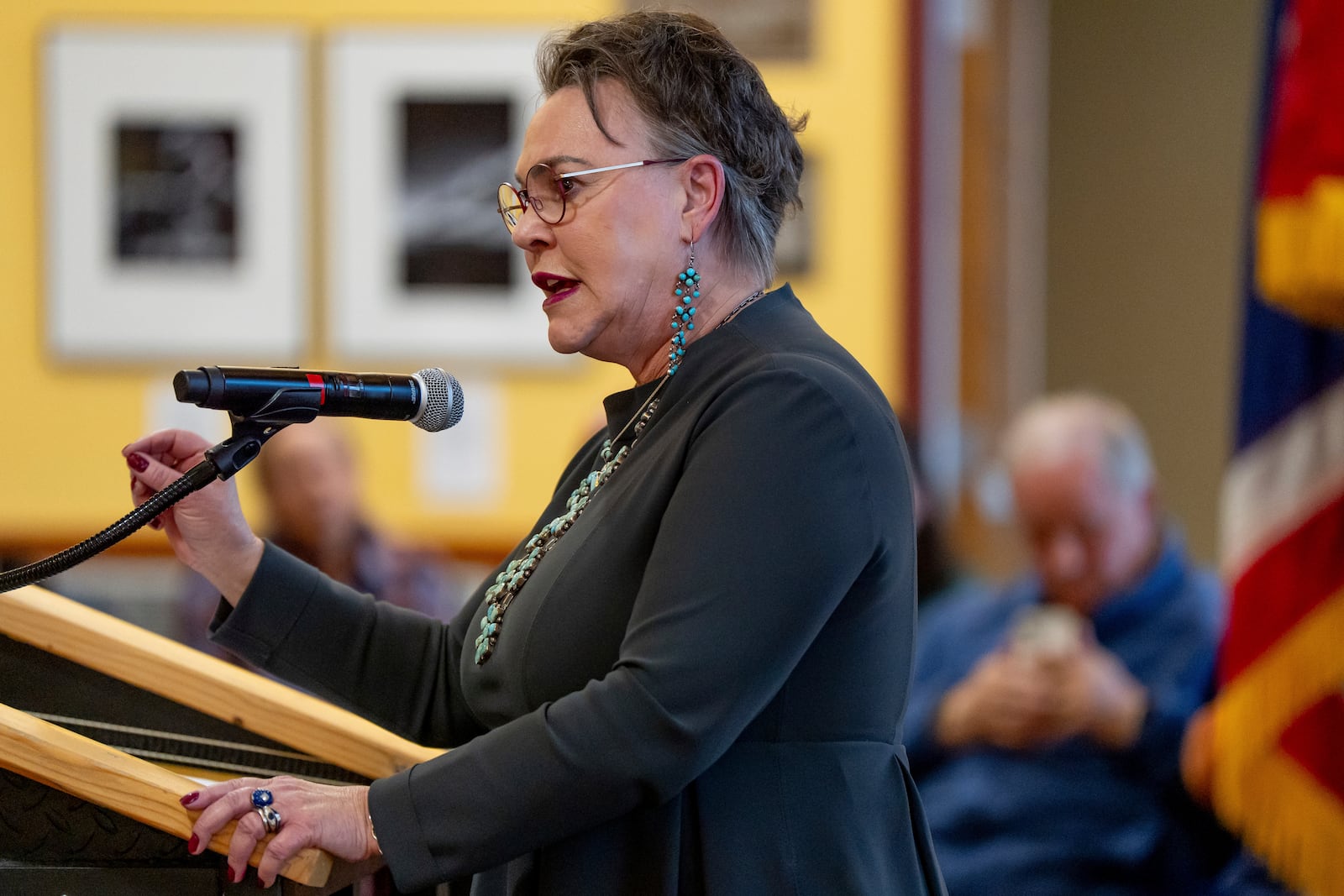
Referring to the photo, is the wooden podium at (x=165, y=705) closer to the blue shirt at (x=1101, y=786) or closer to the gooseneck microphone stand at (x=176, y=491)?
the gooseneck microphone stand at (x=176, y=491)

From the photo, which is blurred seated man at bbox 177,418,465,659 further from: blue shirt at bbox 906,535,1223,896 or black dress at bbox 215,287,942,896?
black dress at bbox 215,287,942,896

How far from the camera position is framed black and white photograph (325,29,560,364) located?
360 cm

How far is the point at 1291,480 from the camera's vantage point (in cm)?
198

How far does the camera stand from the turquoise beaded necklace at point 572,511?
47.9 inches

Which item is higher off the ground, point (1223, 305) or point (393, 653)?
point (1223, 305)

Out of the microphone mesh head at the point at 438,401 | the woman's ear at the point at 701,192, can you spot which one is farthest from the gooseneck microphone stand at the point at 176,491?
the woman's ear at the point at 701,192

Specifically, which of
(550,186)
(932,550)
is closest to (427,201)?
(932,550)

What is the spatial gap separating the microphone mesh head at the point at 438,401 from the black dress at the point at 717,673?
13cm

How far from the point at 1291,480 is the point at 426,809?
1.35 meters

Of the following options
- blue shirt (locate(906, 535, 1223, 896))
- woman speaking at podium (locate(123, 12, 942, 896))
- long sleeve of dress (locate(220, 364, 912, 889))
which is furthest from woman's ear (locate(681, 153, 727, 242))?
blue shirt (locate(906, 535, 1223, 896))

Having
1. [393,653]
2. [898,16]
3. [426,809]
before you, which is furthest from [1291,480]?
[898,16]

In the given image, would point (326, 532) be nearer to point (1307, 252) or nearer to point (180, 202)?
point (180, 202)

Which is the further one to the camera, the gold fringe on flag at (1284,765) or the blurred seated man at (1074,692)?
the blurred seated man at (1074,692)

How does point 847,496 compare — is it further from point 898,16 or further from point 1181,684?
point 898,16
